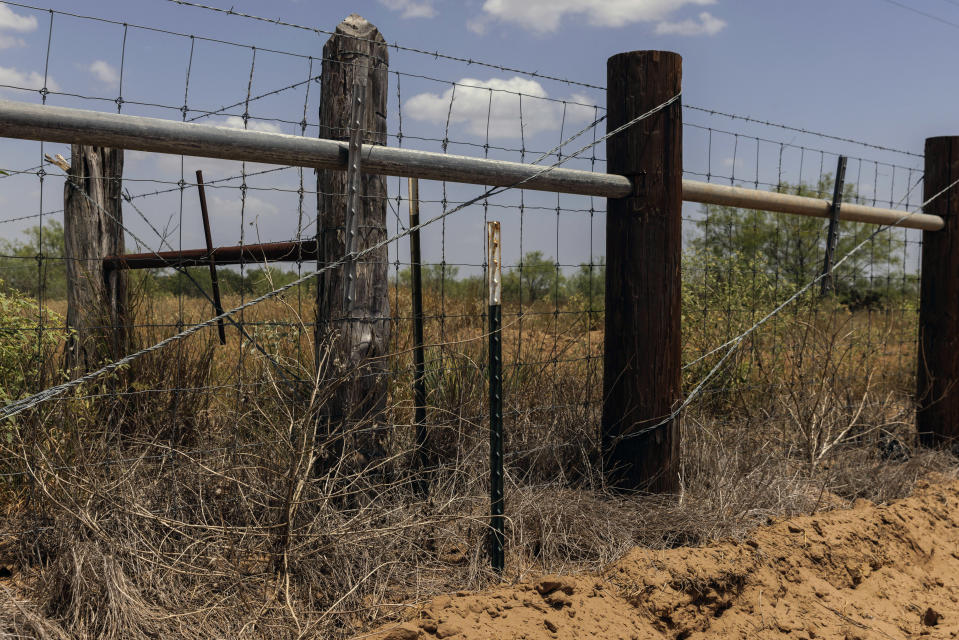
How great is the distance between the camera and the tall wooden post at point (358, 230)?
3.60 meters

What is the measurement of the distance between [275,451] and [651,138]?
249cm

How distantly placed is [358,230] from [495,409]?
3.43 ft

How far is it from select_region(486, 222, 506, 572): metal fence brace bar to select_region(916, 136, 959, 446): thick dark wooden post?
4.59 metres

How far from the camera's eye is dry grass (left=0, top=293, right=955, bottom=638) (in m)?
2.85

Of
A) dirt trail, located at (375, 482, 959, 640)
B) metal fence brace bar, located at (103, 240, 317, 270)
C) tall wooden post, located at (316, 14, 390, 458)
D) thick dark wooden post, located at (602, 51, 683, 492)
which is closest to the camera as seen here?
dirt trail, located at (375, 482, 959, 640)

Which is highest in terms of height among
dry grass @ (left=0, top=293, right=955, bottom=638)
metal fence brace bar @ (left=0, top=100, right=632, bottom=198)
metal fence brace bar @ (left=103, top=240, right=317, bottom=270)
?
metal fence brace bar @ (left=0, top=100, right=632, bottom=198)

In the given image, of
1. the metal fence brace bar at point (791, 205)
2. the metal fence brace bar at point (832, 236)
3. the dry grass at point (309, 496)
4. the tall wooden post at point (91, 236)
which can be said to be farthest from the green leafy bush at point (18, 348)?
the metal fence brace bar at point (832, 236)

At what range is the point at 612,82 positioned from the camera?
4.13m

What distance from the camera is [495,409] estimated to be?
11.0 feet

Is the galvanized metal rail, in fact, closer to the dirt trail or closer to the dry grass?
the dry grass

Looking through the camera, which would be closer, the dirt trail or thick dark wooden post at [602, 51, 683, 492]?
the dirt trail

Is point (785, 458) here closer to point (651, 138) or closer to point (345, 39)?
point (651, 138)

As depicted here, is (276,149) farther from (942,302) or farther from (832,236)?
(942,302)

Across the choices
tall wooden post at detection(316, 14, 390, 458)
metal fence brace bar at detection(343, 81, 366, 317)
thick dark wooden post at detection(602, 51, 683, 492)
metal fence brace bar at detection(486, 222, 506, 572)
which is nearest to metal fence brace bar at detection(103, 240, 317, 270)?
tall wooden post at detection(316, 14, 390, 458)
